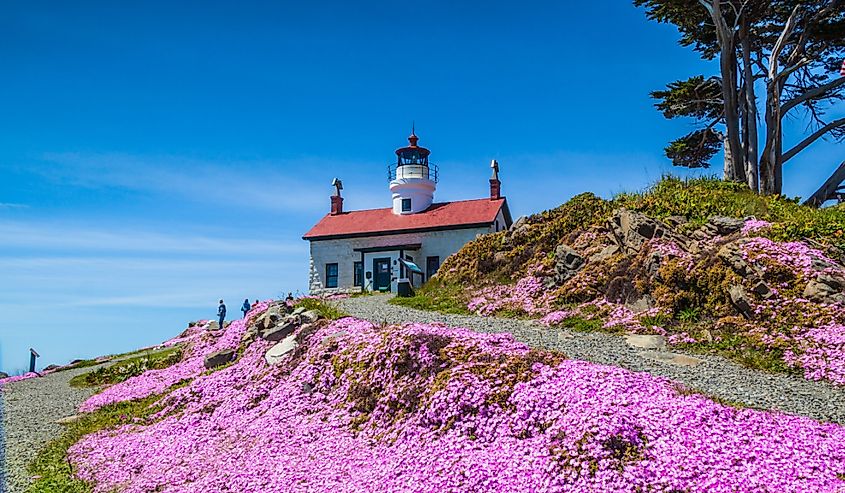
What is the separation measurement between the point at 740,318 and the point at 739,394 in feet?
18.5

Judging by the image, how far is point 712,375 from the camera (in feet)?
37.8

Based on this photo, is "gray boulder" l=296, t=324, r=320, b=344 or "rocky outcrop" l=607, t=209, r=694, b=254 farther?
"rocky outcrop" l=607, t=209, r=694, b=254

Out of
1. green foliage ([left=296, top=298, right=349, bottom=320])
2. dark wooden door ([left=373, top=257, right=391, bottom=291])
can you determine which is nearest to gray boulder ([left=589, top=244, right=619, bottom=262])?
green foliage ([left=296, top=298, right=349, bottom=320])

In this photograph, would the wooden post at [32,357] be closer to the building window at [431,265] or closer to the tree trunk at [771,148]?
the building window at [431,265]

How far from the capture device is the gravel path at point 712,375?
9883 millimetres

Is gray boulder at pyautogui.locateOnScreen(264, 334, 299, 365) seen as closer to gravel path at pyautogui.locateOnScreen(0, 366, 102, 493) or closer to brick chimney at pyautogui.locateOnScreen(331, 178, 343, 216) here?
gravel path at pyautogui.locateOnScreen(0, 366, 102, 493)

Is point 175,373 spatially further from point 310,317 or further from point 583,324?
point 583,324

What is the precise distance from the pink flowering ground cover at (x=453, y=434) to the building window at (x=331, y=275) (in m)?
25.9

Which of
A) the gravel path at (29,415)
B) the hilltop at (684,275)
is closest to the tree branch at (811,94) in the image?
the hilltop at (684,275)

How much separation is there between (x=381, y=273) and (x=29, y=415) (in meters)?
22.3

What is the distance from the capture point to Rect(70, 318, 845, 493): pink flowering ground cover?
7.10 metres

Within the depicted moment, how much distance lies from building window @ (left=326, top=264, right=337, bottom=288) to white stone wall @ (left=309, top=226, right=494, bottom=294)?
0.90 feet

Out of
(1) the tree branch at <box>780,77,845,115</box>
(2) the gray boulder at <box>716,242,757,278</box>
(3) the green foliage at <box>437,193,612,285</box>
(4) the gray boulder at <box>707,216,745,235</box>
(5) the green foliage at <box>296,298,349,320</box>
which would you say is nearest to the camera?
(2) the gray boulder at <box>716,242,757,278</box>

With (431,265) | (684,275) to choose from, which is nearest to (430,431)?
(684,275)
